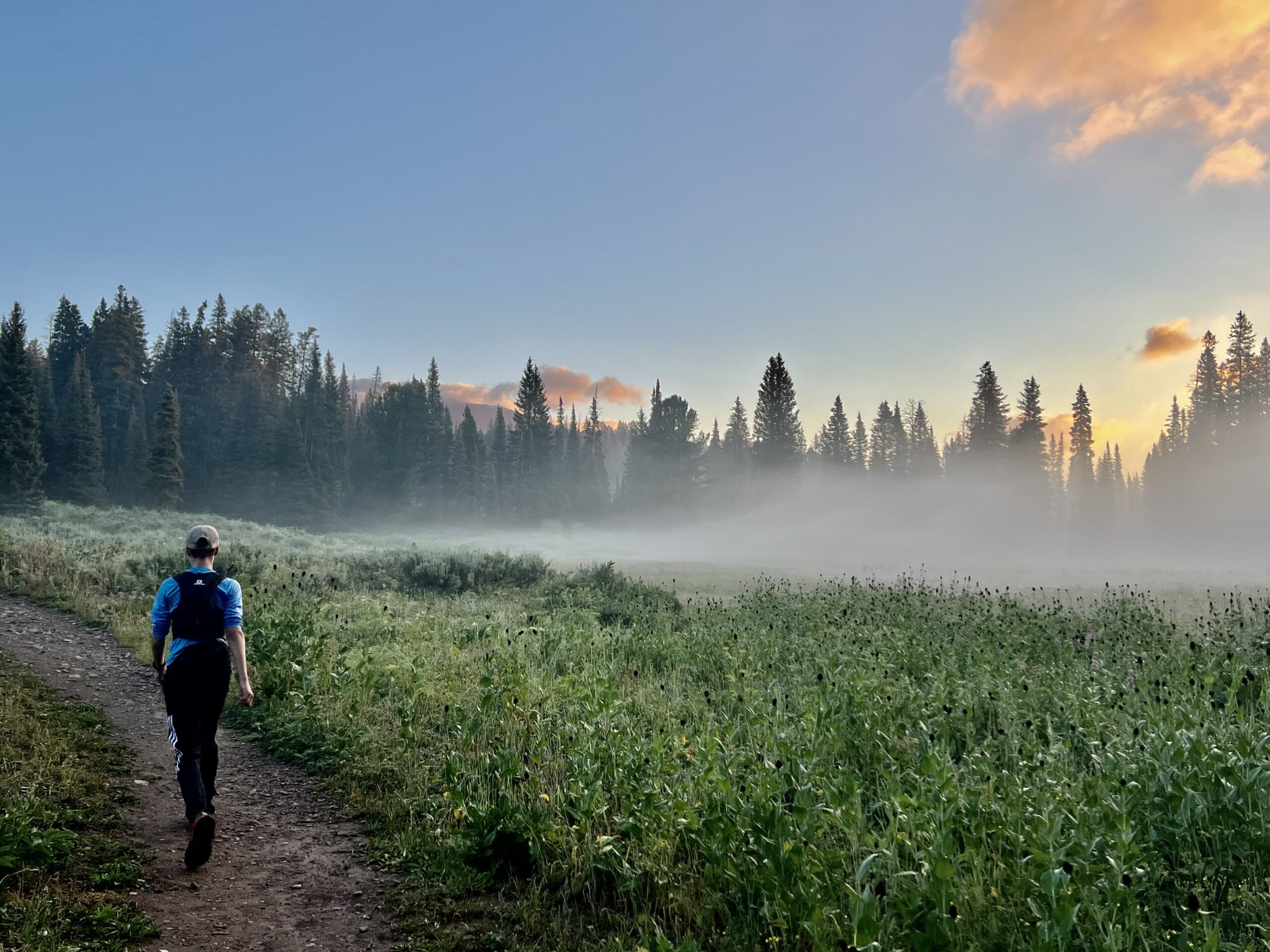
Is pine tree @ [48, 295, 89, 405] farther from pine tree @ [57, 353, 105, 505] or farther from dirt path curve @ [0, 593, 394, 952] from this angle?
dirt path curve @ [0, 593, 394, 952]

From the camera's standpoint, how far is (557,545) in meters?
60.4

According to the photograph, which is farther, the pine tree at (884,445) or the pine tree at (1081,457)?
the pine tree at (884,445)

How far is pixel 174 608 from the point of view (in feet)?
18.3

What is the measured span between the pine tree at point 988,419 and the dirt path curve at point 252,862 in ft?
235

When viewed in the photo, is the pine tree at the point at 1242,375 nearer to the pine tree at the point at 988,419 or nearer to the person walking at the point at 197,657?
the pine tree at the point at 988,419

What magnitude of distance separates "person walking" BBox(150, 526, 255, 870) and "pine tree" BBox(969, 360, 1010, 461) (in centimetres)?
7229

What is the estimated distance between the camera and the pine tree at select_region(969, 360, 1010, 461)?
67.3 meters

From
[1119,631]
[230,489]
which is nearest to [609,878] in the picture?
[1119,631]

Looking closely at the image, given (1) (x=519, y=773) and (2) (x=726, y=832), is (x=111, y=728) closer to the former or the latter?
(1) (x=519, y=773)

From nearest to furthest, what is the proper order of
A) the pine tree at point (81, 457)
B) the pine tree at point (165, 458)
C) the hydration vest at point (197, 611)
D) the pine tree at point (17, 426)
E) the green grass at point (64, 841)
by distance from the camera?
the green grass at point (64, 841), the hydration vest at point (197, 611), the pine tree at point (17, 426), the pine tree at point (165, 458), the pine tree at point (81, 457)

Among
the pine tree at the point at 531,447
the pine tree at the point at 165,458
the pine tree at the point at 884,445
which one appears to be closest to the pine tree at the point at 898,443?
the pine tree at the point at 884,445

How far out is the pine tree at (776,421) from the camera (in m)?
77.8

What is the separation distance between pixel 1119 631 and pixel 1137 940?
9.85 meters

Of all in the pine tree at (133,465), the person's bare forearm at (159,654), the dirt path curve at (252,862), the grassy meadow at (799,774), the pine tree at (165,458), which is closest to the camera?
the grassy meadow at (799,774)
